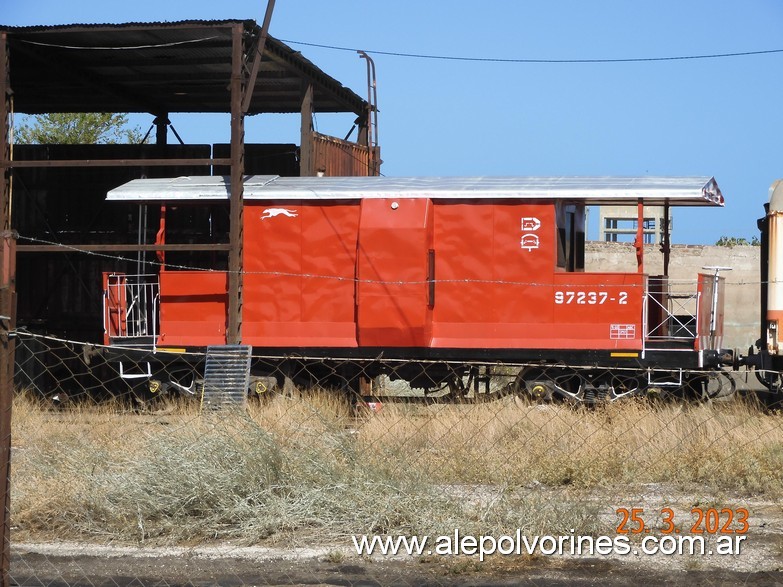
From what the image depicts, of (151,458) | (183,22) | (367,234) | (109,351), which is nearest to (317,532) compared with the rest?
(151,458)

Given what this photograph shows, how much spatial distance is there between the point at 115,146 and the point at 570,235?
38.4 ft

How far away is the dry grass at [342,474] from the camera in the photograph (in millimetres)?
7188

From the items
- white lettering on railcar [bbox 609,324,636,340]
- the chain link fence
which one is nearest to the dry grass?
the chain link fence

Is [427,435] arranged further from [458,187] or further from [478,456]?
[458,187]

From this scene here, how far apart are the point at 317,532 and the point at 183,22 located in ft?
37.2

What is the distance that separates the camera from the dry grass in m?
7.19

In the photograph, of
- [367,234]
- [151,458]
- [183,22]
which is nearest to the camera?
[151,458]

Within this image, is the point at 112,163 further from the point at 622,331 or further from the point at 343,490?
the point at 343,490

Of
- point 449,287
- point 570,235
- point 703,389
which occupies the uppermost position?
point 570,235

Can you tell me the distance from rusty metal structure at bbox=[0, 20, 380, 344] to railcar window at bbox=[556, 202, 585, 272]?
19.1 ft

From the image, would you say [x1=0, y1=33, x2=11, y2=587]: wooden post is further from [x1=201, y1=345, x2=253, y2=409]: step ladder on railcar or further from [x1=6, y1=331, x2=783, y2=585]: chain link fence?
[x1=201, y1=345, x2=253, y2=409]: step ladder on railcar

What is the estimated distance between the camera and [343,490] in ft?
24.0

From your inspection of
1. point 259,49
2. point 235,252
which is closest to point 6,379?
point 235,252

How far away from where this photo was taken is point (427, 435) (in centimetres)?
1005
